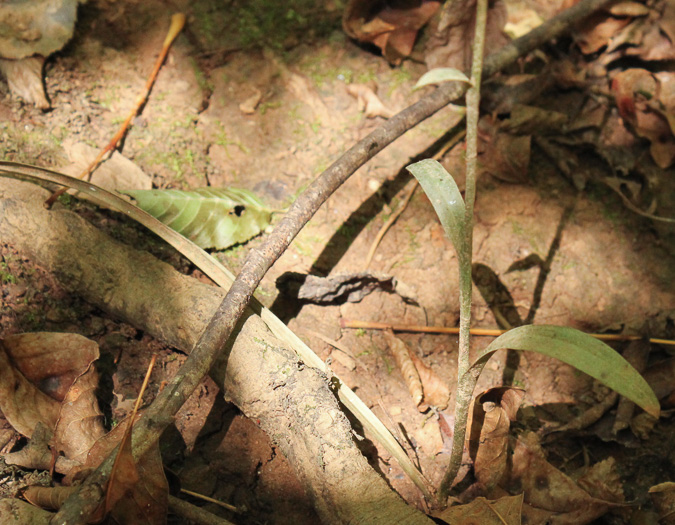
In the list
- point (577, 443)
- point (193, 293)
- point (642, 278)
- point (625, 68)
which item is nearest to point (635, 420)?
point (577, 443)

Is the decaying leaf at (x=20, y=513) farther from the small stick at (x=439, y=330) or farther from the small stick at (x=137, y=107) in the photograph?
the small stick at (x=439, y=330)

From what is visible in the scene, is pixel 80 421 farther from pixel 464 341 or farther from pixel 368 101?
pixel 368 101

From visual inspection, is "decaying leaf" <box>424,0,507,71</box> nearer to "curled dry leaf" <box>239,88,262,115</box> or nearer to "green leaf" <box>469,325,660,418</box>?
"curled dry leaf" <box>239,88,262,115</box>

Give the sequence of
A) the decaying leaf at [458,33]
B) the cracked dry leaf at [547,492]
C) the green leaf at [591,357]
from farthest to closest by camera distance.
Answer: the decaying leaf at [458,33] → the cracked dry leaf at [547,492] → the green leaf at [591,357]

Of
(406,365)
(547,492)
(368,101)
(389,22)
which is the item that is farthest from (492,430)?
(389,22)

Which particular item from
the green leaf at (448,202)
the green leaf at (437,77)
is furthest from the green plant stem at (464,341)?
the green leaf at (437,77)

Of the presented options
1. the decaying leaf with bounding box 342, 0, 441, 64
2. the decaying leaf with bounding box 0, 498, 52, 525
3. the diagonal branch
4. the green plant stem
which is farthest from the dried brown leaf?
the decaying leaf with bounding box 342, 0, 441, 64
